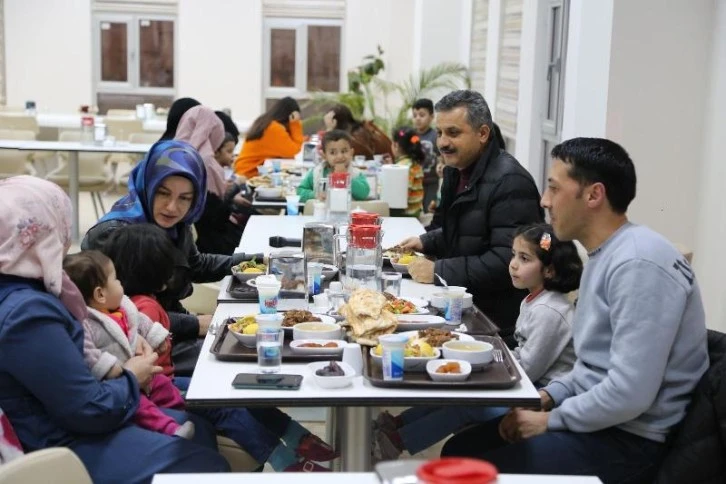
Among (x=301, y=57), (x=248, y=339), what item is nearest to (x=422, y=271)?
(x=248, y=339)

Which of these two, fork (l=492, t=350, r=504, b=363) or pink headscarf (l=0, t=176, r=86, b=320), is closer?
pink headscarf (l=0, t=176, r=86, b=320)

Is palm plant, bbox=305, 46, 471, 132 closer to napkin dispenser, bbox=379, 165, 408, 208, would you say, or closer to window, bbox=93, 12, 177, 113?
window, bbox=93, 12, 177, 113

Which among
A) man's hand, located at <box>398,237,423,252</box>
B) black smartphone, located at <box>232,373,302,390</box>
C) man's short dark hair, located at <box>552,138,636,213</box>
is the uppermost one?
man's short dark hair, located at <box>552,138,636,213</box>

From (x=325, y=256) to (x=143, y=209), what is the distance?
0.72 m

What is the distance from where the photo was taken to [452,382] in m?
2.69

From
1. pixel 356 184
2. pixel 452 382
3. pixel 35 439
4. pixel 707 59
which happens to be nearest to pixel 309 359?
pixel 452 382

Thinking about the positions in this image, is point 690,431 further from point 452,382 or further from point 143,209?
point 143,209

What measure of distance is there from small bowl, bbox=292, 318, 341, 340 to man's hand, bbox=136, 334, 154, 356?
425 mm

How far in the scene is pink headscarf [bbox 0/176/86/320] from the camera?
250 centimetres

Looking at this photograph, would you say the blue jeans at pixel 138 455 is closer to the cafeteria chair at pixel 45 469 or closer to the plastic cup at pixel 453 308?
the cafeteria chair at pixel 45 469

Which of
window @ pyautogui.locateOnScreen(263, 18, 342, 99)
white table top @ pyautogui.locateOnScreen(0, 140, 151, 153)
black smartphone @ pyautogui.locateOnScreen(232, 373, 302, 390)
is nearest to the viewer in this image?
black smartphone @ pyautogui.locateOnScreen(232, 373, 302, 390)

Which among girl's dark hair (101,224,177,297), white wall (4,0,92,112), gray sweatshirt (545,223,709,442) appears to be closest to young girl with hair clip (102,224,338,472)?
girl's dark hair (101,224,177,297)

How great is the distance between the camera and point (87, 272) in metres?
3.05

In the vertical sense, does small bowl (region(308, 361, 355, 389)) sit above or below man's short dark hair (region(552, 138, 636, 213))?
below
